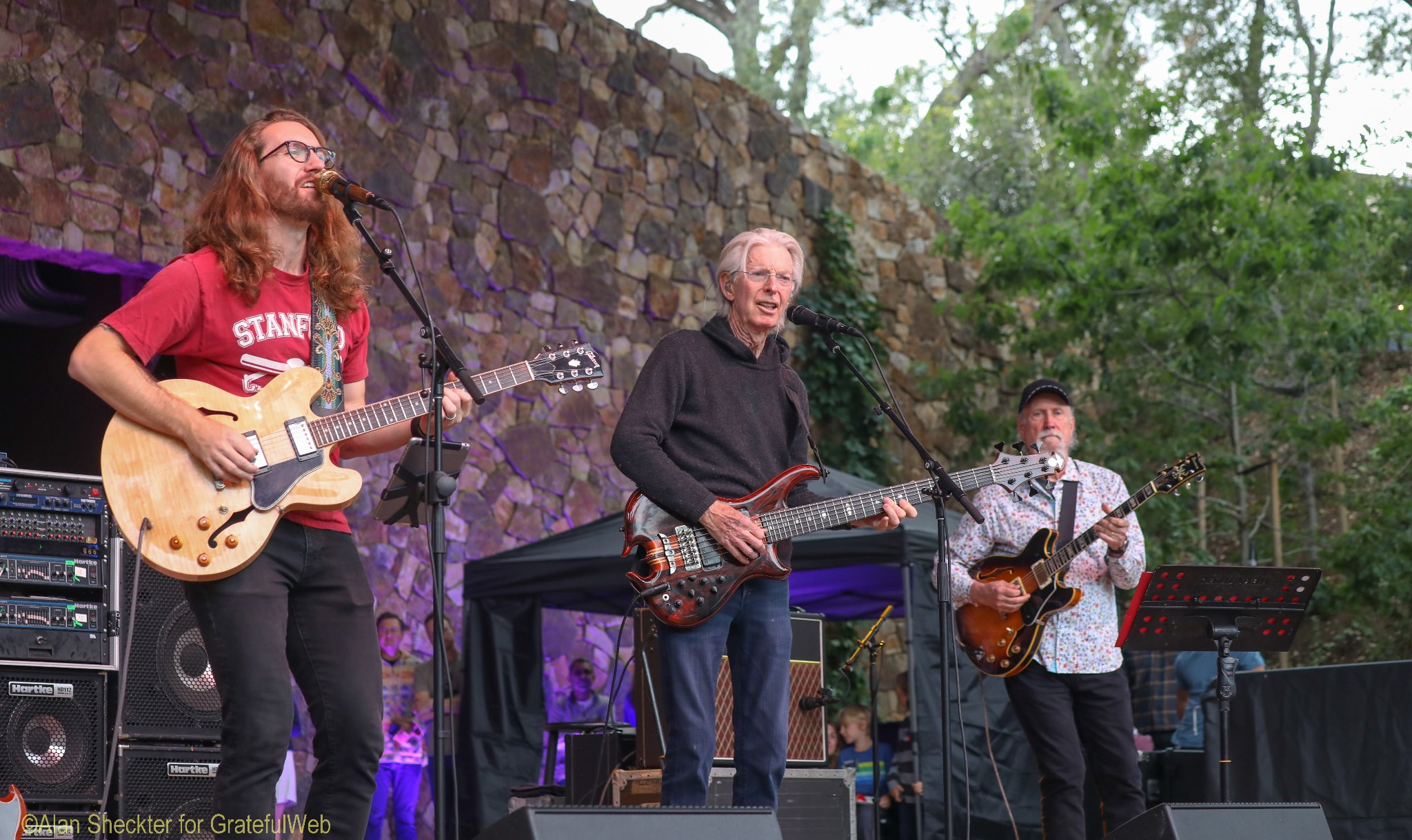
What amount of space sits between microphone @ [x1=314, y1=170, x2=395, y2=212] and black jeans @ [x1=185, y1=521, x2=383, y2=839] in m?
0.82

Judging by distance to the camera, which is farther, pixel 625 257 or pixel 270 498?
pixel 625 257

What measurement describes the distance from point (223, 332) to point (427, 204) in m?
6.44

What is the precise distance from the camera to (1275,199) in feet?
34.1

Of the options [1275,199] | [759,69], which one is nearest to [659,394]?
[1275,199]

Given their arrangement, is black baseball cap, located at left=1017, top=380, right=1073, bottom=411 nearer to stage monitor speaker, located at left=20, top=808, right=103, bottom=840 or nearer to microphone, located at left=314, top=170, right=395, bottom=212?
microphone, located at left=314, top=170, right=395, bottom=212

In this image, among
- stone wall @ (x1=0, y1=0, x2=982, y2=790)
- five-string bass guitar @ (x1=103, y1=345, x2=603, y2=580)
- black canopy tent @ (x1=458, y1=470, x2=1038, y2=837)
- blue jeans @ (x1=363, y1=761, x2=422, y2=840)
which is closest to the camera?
five-string bass guitar @ (x1=103, y1=345, x2=603, y2=580)

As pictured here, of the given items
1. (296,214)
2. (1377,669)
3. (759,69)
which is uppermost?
(759,69)

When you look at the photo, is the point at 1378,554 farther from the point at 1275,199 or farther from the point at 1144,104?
the point at 1144,104

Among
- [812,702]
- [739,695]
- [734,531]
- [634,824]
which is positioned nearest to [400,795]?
[812,702]

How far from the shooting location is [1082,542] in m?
5.06

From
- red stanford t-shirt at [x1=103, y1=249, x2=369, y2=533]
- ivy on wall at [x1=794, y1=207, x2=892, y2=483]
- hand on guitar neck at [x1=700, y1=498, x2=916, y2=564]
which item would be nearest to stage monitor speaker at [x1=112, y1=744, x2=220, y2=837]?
red stanford t-shirt at [x1=103, y1=249, x2=369, y2=533]

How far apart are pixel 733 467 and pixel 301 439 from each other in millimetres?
1229

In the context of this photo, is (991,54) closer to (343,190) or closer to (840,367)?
(840,367)

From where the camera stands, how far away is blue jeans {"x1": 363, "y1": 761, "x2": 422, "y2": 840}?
8.73 meters
